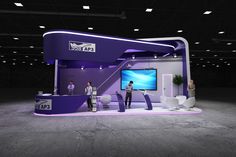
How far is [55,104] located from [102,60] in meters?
2.99

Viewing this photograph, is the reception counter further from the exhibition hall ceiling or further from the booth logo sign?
the exhibition hall ceiling


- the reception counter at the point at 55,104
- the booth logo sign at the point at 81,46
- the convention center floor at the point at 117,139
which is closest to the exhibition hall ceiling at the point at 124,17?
the booth logo sign at the point at 81,46

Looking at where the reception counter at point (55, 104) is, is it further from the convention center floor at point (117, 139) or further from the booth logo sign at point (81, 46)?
the booth logo sign at point (81, 46)

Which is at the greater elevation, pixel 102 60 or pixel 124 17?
pixel 124 17

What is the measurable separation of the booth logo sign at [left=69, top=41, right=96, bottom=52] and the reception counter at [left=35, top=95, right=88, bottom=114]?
220 cm

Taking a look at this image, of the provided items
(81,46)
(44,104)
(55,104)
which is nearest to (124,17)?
(81,46)

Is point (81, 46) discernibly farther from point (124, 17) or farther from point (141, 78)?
point (141, 78)

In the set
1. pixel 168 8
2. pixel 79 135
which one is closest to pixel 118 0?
pixel 168 8

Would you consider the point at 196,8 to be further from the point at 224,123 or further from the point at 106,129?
the point at 106,129

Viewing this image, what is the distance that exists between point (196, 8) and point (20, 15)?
869 centimetres

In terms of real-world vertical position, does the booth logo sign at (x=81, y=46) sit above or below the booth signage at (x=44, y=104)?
above

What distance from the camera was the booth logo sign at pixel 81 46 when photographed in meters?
8.56

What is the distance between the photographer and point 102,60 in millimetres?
9438

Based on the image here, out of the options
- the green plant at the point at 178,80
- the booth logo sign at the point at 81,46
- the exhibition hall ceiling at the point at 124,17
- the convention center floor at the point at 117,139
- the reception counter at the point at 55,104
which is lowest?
the convention center floor at the point at 117,139
